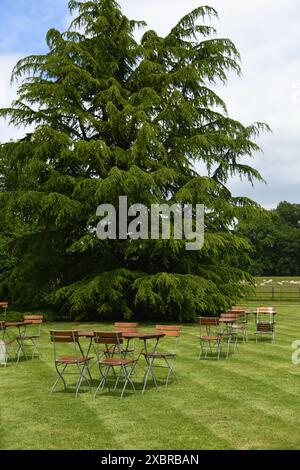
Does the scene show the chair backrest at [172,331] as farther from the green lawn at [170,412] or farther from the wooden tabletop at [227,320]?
the wooden tabletop at [227,320]

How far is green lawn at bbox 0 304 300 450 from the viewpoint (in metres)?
6.54

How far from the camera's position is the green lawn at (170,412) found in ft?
21.4

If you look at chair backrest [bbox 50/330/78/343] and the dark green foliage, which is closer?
chair backrest [bbox 50/330/78/343]

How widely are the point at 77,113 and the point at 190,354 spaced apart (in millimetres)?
13328

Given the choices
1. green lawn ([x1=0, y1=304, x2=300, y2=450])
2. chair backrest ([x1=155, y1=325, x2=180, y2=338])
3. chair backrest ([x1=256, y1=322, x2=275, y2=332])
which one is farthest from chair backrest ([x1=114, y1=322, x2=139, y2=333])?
chair backrest ([x1=256, y1=322, x2=275, y2=332])

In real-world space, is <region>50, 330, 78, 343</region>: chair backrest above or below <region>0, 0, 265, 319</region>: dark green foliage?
below

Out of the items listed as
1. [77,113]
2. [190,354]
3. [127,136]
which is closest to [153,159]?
[127,136]

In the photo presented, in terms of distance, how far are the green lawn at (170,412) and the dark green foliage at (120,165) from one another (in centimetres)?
1036

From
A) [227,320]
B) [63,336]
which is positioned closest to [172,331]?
[63,336]

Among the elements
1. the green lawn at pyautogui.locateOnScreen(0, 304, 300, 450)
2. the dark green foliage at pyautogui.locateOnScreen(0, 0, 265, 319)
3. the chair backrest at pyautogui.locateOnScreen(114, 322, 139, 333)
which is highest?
the dark green foliage at pyautogui.locateOnScreen(0, 0, 265, 319)

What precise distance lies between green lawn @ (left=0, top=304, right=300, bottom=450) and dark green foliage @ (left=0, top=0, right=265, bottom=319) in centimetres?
1036

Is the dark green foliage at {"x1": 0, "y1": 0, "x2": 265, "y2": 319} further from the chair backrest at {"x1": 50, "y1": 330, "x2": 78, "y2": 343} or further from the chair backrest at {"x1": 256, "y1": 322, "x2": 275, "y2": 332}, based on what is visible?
the chair backrest at {"x1": 50, "y1": 330, "x2": 78, "y2": 343}

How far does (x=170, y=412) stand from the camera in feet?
25.8
